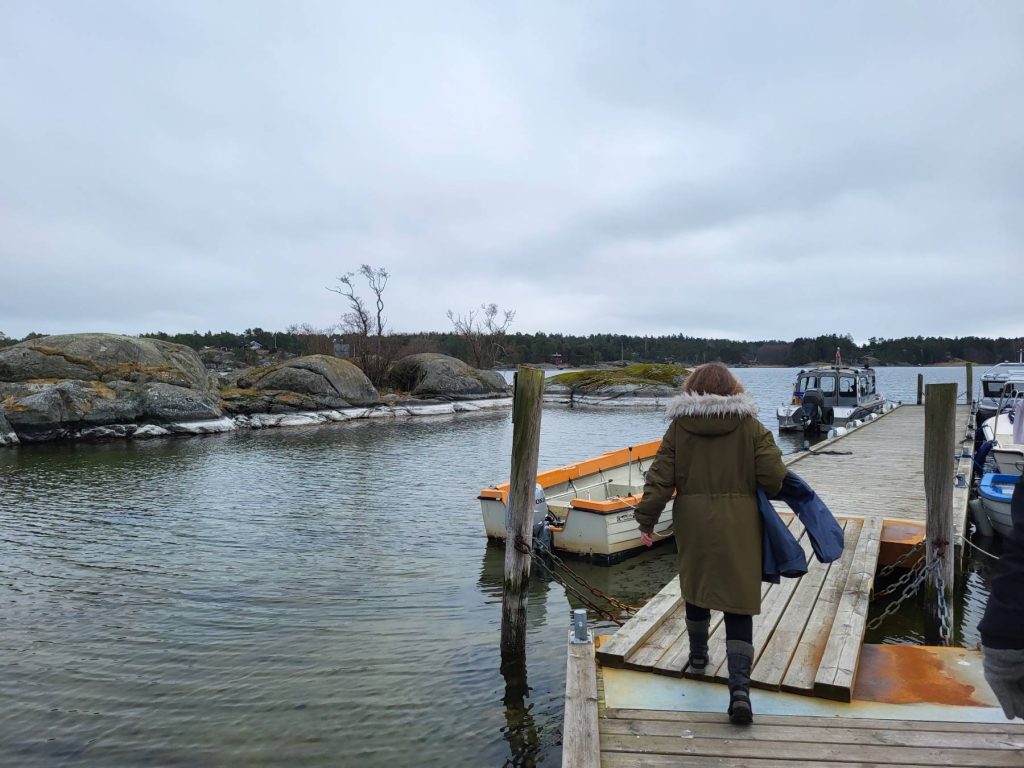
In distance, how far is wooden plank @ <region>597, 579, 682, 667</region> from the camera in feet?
16.3

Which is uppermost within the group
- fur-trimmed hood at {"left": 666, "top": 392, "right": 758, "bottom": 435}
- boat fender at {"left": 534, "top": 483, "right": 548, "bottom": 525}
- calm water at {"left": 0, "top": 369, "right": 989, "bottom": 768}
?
fur-trimmed hood at {"left": 666, "top": 392, "right": 758, "bottom": 435}

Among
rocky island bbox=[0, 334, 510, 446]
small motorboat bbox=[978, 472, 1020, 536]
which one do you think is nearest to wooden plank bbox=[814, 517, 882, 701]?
small motorboat bbox=[978, 472, 1020, 536]

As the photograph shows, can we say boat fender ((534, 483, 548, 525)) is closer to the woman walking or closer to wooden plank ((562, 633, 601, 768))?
wooden plank ((562, 633, 601, 768))

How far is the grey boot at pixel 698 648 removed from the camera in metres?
4.62

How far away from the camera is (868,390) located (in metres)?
33.7

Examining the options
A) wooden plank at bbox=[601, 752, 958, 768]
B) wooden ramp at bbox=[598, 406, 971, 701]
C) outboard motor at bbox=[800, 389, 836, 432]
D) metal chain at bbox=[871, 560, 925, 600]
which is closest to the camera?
wooden plank at bbox=[601, 752, 958, 768]

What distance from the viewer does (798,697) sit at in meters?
4.49

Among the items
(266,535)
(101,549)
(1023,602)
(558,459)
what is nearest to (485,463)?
(558,459)

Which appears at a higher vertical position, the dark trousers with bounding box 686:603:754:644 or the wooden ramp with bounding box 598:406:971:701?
the dark trousers with bounding box 686:603:754:644

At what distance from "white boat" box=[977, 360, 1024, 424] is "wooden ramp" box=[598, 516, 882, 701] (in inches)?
865

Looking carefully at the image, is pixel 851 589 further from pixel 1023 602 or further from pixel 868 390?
pixel 868 390

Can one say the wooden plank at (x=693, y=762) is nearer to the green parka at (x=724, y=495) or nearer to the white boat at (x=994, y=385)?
the green parka at (x=724, y=495)

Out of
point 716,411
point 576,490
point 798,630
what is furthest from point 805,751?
point 576,490

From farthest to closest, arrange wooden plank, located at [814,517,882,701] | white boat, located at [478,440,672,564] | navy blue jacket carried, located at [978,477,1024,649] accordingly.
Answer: white boat, located at [478,440,672,564] < wooden plank, located at [814,517,882,701] < navy blue jacket carried, located at [978,477,1024,649]
